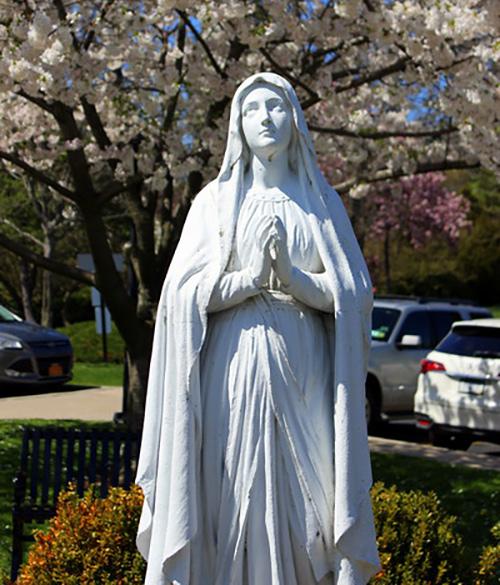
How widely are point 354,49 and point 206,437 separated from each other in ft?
31.0

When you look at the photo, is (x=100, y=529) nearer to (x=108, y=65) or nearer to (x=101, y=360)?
(x=108, y=65)

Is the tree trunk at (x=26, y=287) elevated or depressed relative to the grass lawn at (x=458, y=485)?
elevated

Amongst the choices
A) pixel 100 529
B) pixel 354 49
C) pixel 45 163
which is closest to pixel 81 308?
pixel 45 163

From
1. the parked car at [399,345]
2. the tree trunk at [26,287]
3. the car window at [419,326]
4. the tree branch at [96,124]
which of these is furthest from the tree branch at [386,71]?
the tree trunk at [26,287]

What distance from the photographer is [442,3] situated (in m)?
10.9

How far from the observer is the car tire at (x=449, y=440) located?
14.0 metres

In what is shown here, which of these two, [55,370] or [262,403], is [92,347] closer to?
[55,370]

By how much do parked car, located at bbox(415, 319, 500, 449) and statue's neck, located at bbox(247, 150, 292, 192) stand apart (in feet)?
29.9

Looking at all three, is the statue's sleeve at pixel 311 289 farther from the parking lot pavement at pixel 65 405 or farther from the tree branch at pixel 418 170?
the parking lot pavement at pixel 65 405

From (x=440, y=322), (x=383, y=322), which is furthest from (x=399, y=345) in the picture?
(x=440, y=322)

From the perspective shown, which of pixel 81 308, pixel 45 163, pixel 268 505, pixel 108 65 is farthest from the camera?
pixel 81 308

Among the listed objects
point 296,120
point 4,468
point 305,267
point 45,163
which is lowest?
point 4,468

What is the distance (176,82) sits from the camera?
12.1 meters

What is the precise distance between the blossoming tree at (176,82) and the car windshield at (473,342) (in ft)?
6.43
